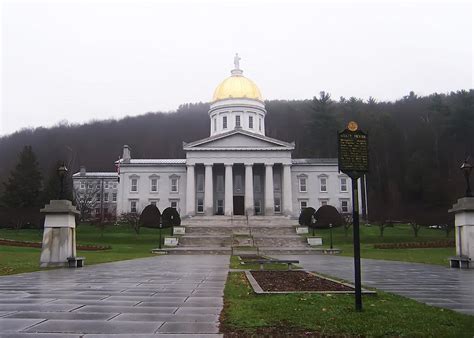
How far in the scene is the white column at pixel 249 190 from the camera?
73062mm

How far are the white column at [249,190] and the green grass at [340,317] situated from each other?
62262 mm

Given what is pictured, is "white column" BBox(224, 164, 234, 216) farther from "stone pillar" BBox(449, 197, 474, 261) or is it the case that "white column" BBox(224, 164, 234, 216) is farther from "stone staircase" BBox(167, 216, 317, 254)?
"stone pillar" BBox(449, 197, 474, 261)

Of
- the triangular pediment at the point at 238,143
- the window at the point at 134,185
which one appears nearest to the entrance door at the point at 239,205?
the triangular pediment at the point at 238,143

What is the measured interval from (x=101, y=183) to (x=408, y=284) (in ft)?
290

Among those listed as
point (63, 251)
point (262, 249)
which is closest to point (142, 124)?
point (262, 249)

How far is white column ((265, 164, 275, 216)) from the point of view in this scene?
243ft

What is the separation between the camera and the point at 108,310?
9.02m

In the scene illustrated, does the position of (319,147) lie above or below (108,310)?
above

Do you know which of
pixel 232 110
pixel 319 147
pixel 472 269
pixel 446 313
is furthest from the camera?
pixel 319 147

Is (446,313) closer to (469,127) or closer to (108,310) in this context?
(108,310)

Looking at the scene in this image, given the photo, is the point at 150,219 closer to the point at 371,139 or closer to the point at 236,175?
the point at 236,175

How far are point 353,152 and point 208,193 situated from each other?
214 feet

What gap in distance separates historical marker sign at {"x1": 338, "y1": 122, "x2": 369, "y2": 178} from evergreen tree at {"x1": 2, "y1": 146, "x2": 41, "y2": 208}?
64996 millimetres

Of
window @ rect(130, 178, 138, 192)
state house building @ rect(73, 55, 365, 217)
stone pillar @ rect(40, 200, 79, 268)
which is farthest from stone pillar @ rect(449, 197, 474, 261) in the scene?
window @ rect(130, 178, 138, 192)
